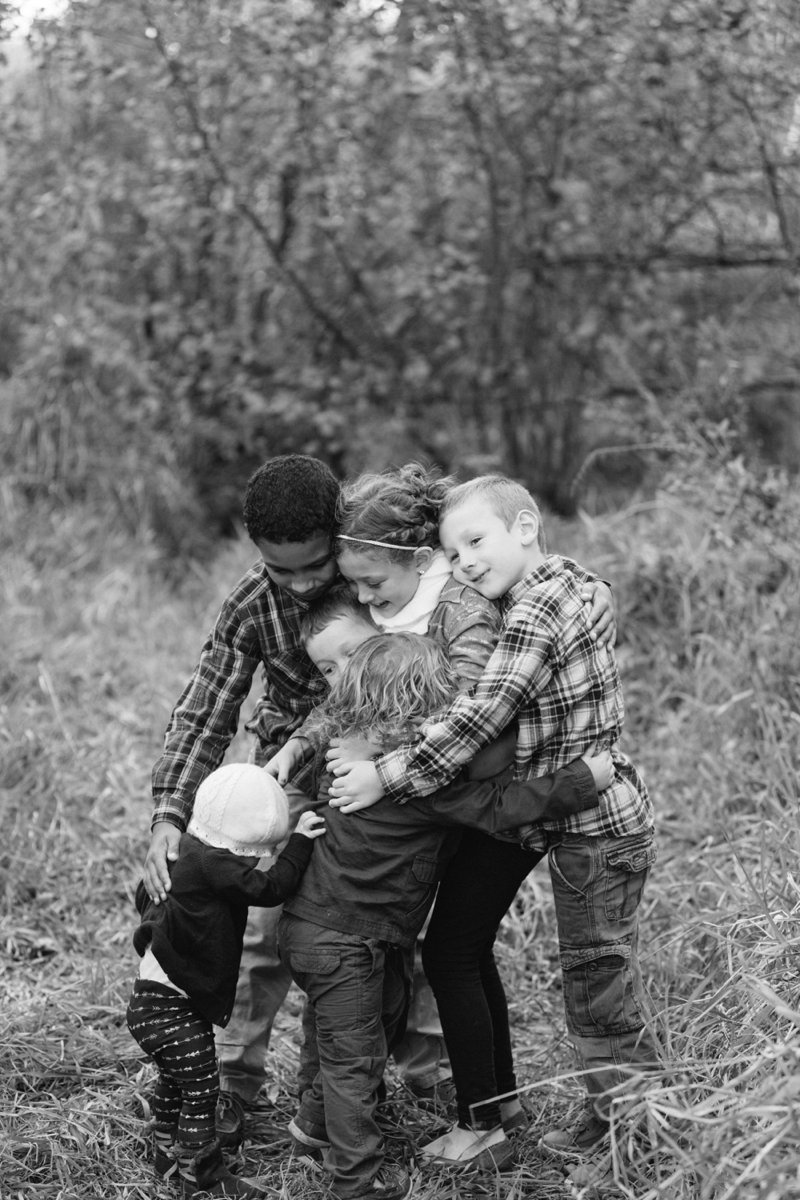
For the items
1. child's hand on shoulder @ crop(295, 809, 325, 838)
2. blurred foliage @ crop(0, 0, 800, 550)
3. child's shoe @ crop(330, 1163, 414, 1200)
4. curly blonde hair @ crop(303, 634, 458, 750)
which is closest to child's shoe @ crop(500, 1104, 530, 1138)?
child's shoe @ crop(330, 1163, 414, 1200)

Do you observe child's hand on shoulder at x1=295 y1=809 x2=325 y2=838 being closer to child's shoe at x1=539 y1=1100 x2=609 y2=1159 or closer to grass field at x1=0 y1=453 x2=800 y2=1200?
grass field at x1=0 y1=453 x2=800 y2=1200

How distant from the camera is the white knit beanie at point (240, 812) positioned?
269 centimetres

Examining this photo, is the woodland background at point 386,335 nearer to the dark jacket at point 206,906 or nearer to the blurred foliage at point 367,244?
the blurred foliage at point 367,244

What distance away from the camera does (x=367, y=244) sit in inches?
274

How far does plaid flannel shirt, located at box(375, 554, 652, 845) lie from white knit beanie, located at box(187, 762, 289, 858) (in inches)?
9.5

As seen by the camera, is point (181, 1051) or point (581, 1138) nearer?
point (181, 1051)

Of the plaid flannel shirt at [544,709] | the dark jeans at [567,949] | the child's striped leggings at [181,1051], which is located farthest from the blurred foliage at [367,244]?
the child's striped leggings at [181,1051]

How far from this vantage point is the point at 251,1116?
3.18 metres

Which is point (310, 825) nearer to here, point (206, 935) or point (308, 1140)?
point (206, 935)

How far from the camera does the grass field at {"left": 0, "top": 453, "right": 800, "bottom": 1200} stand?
2.60 meters

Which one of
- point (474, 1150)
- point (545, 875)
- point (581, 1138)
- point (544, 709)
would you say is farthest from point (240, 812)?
point (545, 875)

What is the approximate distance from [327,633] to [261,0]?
171 inches

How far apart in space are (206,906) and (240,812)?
21 cm

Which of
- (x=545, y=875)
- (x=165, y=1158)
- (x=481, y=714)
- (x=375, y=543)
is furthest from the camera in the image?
(x=545, y=875)
